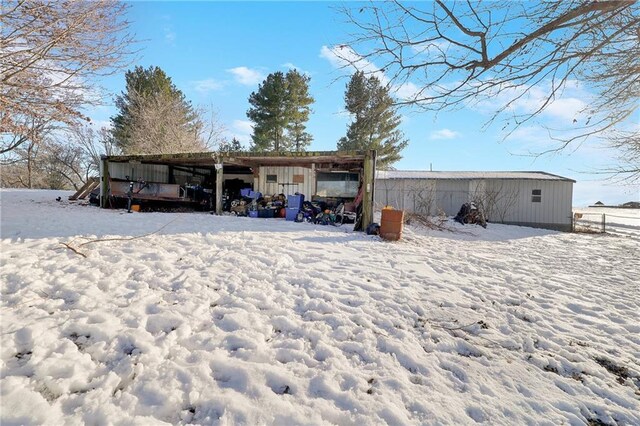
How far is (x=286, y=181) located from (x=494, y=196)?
486 inches

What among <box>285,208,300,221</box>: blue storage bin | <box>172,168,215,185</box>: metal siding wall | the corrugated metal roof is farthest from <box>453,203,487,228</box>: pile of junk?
<box>172,168,215,185</box>: metal siding wall

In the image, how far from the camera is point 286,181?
44.1ft

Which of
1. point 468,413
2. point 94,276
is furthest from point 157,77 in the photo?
point 468,413

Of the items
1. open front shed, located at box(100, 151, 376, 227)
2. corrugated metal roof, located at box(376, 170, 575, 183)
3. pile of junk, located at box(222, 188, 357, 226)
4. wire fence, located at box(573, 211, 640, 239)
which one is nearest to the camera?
pile of junk, located at box(222, 188, 357, 226)

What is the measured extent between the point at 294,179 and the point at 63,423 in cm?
1200

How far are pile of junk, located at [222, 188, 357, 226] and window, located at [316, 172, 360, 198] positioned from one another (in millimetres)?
440

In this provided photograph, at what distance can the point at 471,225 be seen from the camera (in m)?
14.1

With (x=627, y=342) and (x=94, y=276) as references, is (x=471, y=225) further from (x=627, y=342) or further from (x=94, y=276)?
(x=94, y=276)

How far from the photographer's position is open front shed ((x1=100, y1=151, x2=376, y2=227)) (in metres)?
11.1

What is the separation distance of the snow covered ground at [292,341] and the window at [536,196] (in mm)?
12814

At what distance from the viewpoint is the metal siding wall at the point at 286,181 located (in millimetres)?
13211

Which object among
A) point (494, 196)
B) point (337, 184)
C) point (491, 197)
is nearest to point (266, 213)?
point (337, 184)

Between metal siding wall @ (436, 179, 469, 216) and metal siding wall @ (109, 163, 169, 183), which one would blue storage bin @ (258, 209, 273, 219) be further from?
metal siding wall @ (436, 179, 469, 216)

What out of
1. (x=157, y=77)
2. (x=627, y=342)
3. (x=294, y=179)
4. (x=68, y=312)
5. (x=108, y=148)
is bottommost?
(x=627, y=342)
